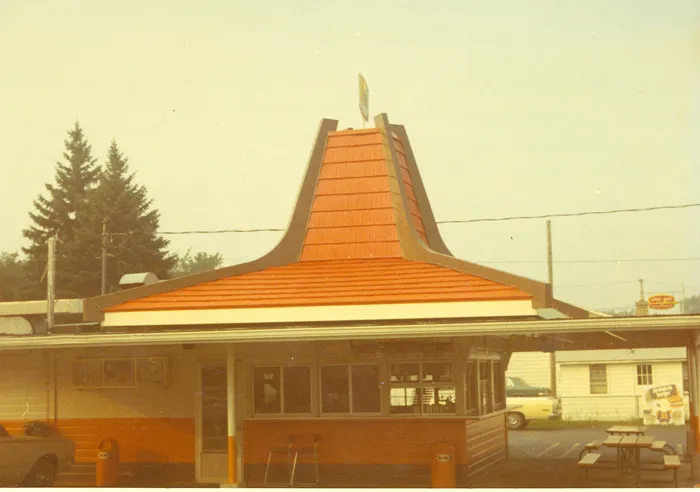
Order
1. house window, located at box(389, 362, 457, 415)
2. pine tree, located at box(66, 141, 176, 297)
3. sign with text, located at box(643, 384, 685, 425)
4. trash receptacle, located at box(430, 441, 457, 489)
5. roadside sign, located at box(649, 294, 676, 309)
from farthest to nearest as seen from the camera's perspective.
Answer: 1. pine tree, located at box(66, 141, 176, 297)
2. roadside sign, located at box(649, 294, 676, 309)
3. sign with text, located at box(643, 384, 685, 425)
4. house window, located at box(389, 362, 457, 415)
5. trash receptacle, located at box(430, 441, 457, 489)

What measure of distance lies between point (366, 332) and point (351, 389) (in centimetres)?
393

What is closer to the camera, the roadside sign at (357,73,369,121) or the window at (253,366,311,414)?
the window at (253,366,311,414)

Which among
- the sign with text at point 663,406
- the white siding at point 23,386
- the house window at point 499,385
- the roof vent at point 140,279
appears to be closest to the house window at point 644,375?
the sign with text at point 663,406

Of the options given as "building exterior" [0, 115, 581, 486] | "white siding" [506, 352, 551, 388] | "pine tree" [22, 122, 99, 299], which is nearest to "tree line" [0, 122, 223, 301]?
"pine tree" [22, 122, 99, 299]

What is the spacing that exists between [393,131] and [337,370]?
929cm

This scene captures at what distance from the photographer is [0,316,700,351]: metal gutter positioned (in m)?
15.2

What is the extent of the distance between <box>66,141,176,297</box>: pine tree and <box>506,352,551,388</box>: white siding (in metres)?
21.9

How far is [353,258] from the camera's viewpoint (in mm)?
22812

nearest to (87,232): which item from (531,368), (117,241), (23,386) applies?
(117,241)

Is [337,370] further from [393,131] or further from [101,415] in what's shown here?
[393,131]

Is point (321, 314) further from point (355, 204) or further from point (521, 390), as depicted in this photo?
point (521, 390)

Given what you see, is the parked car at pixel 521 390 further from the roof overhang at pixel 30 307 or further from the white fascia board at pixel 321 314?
the white fascia board at pixel 321 314

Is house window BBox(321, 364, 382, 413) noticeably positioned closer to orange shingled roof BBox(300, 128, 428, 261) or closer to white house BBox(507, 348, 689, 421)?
orange shingled roof BBox(300, 128, 428, 261)

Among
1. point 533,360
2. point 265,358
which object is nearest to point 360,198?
point 265,358
